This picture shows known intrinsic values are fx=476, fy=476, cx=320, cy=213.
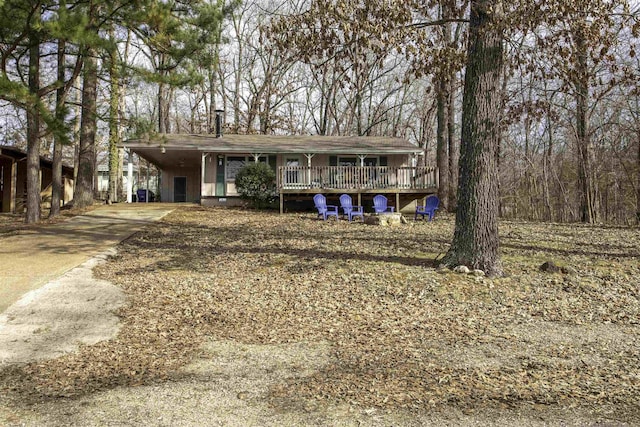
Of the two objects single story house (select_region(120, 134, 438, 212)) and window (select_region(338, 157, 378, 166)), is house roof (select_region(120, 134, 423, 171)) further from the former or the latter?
window (select_region(338, 157, 378, 166))

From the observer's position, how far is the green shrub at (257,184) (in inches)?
696

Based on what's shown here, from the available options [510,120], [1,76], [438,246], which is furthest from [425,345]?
[1,76]

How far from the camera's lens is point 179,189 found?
23.8 m

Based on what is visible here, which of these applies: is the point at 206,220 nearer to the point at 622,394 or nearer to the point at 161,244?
the point at 161,244

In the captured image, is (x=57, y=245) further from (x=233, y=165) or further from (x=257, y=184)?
(x=233, y=165)

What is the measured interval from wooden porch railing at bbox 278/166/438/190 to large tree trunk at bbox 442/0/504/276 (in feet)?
31.4

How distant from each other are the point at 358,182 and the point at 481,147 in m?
9.98

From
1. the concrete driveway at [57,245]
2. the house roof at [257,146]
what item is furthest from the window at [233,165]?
the concrete driveway at [57,245]

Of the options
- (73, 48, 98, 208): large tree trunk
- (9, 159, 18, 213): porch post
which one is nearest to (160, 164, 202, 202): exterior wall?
(73, 48, 98, 208): large tree trunk

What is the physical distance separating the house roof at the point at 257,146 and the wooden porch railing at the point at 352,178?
4.62 feet

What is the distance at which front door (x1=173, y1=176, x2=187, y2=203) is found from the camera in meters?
23.8

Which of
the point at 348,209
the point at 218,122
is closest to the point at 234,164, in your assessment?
the point at 218,122

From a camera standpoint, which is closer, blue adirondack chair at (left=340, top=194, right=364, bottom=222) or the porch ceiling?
blue adirondack chair at (left=340, top=194, right=364, bottom=222)

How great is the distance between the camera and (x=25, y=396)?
3.49m
